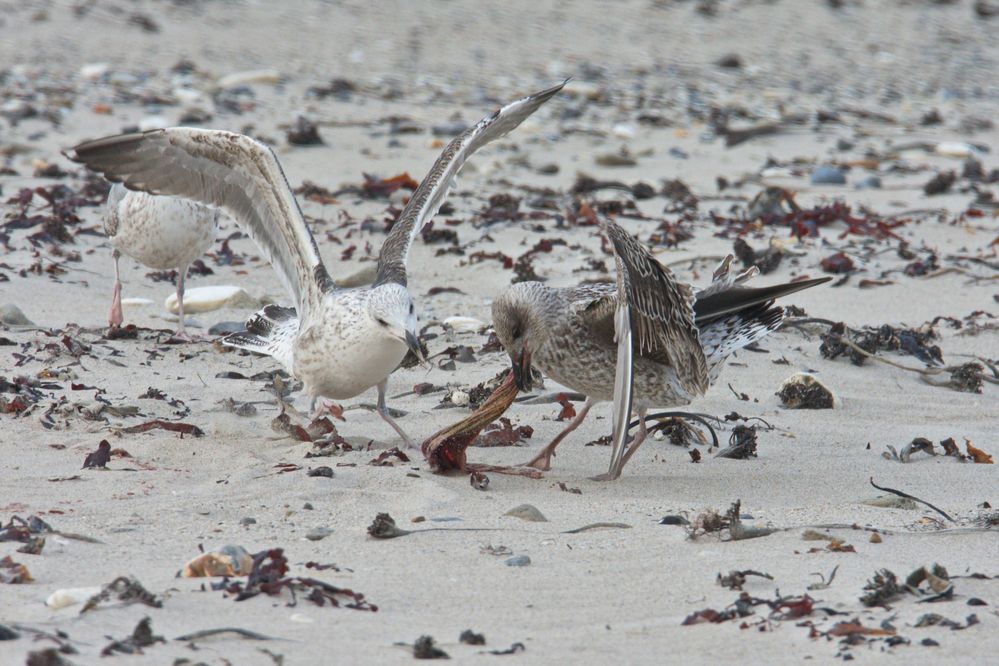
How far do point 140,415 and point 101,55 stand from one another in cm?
1219

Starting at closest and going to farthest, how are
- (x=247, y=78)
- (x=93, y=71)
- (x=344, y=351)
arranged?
(x=344, y=351)
(x=93, y=71)
(x=247, y=78)

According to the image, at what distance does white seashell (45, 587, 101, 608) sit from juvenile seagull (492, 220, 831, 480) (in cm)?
212

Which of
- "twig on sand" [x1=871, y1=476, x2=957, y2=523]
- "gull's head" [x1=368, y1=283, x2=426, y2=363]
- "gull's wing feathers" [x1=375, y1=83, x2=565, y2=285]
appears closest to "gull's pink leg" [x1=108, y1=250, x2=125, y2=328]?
"gull's wing feathers" [x1=375, y1=83, x2=565, y2=285]

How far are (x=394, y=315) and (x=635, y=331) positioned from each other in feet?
3.22

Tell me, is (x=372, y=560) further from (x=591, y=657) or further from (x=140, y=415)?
(x=140, y=415)

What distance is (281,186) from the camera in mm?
5801

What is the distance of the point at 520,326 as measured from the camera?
5289 millimetres

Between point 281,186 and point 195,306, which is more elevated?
point 281,186

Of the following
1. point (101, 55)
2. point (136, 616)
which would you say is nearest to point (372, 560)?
point (136, 616)

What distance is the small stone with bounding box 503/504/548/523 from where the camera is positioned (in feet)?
14.6

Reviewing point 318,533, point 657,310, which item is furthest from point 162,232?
point 318,533

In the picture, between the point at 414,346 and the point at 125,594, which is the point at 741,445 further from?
the point at 125,594

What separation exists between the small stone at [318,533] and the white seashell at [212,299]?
3.89 m

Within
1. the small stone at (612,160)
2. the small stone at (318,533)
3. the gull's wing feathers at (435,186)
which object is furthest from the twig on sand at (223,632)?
the small stone at (612,160)
